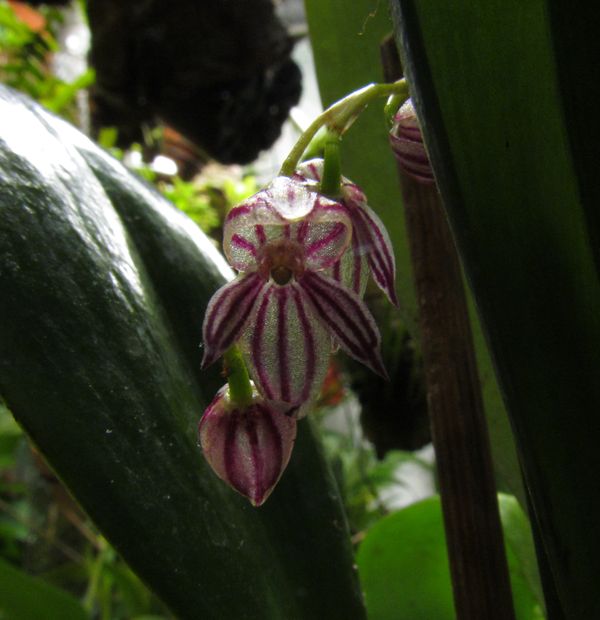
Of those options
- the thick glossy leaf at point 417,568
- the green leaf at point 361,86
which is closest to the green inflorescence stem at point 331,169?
the green leaf at point 361,86

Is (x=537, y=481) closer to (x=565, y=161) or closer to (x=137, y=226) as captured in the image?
(x=565, y=161)

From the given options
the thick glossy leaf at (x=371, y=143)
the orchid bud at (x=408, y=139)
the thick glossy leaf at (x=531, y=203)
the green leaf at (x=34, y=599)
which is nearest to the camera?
the thick glossy leaf at (x=531, y=203)

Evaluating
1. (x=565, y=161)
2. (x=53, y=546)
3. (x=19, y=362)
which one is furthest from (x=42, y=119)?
(x=53, y=546)

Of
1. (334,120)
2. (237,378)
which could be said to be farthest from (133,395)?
(334,120)

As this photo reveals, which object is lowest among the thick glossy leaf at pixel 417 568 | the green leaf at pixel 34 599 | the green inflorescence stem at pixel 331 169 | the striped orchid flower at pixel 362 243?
the green leaf at pixel 34 599

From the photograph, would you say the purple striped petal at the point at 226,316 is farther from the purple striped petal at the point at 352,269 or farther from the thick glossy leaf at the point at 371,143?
the thick glossy leaf at the point at 371,143

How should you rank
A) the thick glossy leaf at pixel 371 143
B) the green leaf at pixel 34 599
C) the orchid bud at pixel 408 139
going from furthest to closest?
the green leaf at pixel 34 599 → the thick glossy leaf at pixel 371 143 → the orchid bud at pixel 408 139

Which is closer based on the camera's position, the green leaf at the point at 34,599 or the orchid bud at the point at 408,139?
the orchid bud at the point at 408,139
